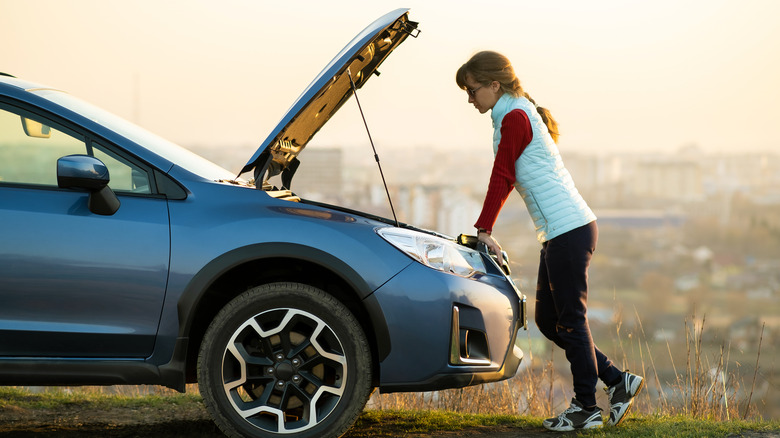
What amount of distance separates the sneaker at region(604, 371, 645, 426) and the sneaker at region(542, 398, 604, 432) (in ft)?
0.43

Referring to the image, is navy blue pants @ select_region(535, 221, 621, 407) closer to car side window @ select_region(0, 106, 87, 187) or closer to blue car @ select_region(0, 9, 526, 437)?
blue car @ select_region(0, 9, 526, 437)

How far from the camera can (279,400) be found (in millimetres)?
3400

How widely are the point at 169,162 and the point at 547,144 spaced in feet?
6.26

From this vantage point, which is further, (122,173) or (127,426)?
(127,426)

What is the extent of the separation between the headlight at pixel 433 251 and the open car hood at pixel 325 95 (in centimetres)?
69

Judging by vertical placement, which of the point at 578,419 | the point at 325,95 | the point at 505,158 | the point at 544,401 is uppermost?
the point at 325,95

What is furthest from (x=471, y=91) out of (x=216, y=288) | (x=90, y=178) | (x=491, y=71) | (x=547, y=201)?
(x=90, y=178)

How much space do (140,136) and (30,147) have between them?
51 centimetres

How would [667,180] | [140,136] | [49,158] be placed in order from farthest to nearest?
1. [667,180]
2. [140,136]
3. [49,158]

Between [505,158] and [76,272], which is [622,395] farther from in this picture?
[76,272]

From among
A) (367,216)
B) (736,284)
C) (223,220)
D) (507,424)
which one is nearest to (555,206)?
(367,216)

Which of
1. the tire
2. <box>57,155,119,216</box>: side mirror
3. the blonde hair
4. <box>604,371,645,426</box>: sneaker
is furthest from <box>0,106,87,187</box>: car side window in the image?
<box>604,371,645,426</box>: sneaker

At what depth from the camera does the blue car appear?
3.20 meters

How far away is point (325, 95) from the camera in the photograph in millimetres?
3920
